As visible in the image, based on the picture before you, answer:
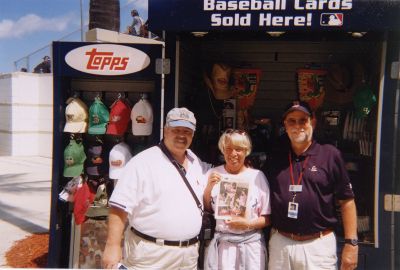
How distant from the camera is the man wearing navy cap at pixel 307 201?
2.66m

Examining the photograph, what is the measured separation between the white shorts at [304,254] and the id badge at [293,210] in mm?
189

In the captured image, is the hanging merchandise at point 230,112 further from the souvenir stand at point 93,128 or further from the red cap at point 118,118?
the red cap at point 118,118

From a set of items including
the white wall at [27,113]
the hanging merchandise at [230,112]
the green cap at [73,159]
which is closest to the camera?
the green cap at [73,159]

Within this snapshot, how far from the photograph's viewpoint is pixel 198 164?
300 cm

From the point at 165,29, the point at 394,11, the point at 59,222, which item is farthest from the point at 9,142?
the point at 394,11

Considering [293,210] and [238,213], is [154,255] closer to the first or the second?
[238,213]

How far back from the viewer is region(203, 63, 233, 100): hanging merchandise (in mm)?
4293

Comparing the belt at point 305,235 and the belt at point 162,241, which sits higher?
Result: the belt at point 305,235

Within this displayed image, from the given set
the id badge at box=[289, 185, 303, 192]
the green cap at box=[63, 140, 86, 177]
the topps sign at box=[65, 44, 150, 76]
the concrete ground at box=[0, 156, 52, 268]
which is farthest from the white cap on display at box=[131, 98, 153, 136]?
the concrete ground at box=[0, 156, 52, 268]

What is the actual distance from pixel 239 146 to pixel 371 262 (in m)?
1.88

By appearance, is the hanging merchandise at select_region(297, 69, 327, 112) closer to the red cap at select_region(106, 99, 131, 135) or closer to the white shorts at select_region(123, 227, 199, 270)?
the red cap at select_region(106, 99, 131, 135)

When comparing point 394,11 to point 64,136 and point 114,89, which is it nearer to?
point 114,89

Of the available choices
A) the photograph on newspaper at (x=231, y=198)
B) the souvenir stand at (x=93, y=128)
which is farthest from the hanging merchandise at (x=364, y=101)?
the souvenir stand at (x=93, y=128)

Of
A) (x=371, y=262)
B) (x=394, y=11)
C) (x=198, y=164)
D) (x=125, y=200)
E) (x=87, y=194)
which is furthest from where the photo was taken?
(x=87, y=194)
